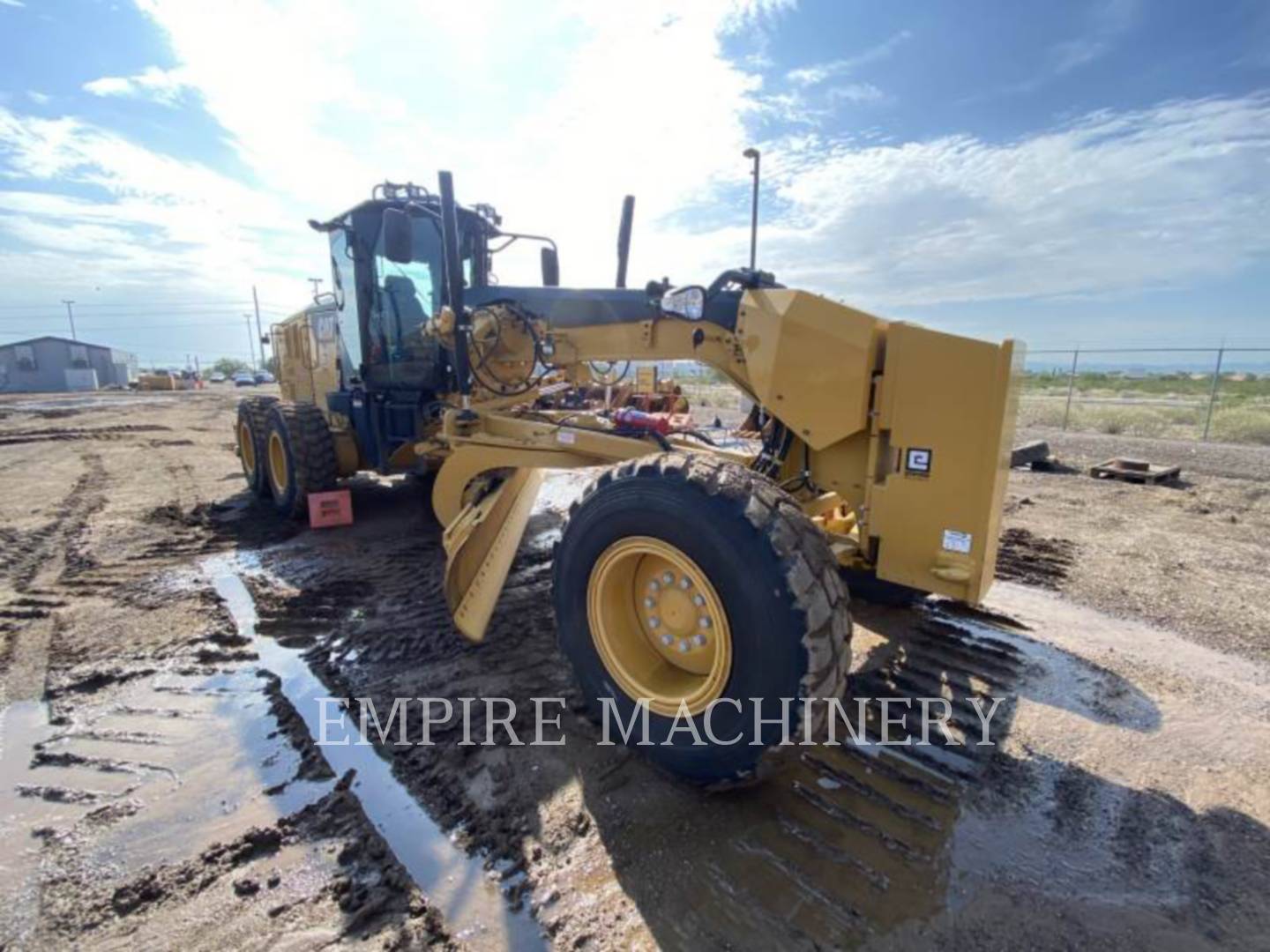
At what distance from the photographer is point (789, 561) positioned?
2.21 meters

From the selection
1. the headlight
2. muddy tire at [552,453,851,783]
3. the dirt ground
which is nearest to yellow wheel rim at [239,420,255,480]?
the dirt ground

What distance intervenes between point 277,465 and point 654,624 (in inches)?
251

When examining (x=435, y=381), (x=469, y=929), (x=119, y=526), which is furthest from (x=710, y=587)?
(x=119, y=526)

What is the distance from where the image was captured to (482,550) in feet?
13.4

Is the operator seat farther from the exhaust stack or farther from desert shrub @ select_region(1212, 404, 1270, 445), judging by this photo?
desert shrub @ select_region(1212, 404, 1270, 445)

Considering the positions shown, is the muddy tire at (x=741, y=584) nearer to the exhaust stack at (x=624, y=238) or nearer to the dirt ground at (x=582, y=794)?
the dirt ground at (x=582, y=794)

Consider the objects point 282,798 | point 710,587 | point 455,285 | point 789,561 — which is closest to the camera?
point 789,561

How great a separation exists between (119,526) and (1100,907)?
8439mm

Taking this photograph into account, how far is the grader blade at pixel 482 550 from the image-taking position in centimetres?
385

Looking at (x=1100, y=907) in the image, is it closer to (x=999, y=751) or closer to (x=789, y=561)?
(x=999, y=751)

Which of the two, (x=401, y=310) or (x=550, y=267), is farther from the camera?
(x=401, y=310)

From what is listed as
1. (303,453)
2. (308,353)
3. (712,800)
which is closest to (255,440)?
(308,353)

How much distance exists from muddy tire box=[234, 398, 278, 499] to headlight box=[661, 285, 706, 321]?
5.88 m

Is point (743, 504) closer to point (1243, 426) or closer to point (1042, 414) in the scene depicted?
point (1243, 426)
